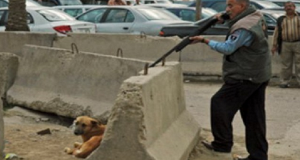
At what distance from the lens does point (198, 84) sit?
14.6 meters

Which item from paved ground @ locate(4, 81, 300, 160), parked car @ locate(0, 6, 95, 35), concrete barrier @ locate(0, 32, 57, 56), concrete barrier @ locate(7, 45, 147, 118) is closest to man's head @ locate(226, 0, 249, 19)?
paved ground @ locate(4, 81, 300, 160)

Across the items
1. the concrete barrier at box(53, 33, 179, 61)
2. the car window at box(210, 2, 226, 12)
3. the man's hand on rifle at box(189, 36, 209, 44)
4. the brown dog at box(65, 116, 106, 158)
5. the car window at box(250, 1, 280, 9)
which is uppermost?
the man's hand on rifle at box(189, 36, 209, 44)

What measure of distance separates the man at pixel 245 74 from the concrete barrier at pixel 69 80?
174cm

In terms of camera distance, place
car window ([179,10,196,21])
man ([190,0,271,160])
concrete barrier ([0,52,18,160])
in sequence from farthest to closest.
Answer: car window ([179,10,196,21]), concrete barrier ([0,52,18,160]), man ([190,0,271,160])

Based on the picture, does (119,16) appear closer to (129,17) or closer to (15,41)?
(129,17)

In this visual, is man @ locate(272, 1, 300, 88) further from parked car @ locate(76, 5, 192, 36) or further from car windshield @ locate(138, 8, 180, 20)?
car windshield @ locate(138, 8, 180, 20)

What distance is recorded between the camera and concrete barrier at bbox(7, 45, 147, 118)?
9.33 metres

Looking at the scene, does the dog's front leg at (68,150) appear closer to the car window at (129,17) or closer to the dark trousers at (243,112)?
the dark trousers at (243,112)

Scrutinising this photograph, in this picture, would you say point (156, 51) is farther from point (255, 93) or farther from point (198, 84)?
Answer: point (255, 93)

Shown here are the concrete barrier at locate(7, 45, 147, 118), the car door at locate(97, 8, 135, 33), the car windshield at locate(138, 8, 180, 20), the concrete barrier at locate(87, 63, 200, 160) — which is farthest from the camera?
the car windshield at locate(138, 8, 180, 20)

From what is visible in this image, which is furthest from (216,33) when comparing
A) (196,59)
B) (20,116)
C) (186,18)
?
(20,116)

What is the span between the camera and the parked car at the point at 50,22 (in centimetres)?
1859

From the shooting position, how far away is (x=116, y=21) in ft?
67.1

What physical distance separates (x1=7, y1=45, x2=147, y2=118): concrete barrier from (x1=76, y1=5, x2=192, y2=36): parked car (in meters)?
9.17
